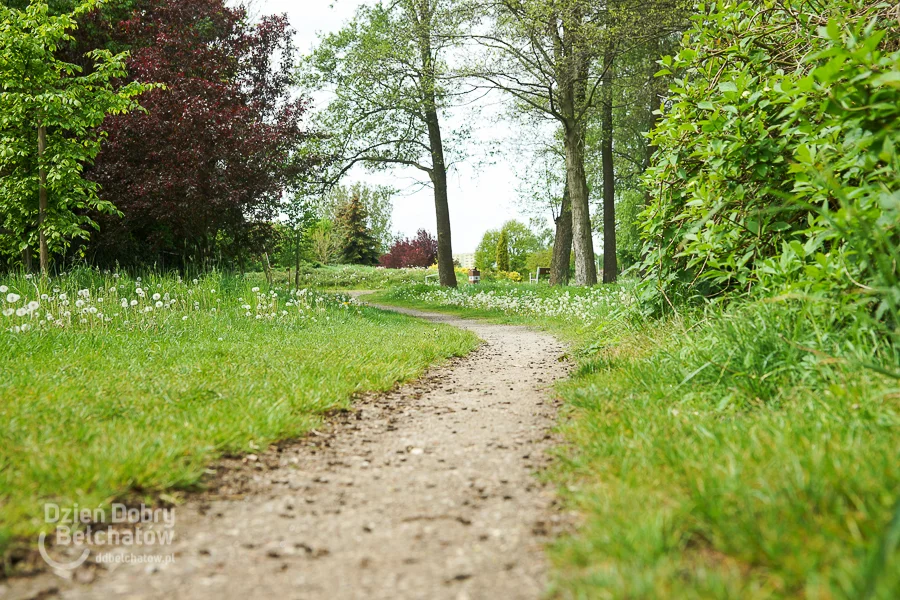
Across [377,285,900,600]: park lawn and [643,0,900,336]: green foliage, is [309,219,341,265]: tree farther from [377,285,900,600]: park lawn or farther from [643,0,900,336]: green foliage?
[377,285,900,600]: park lawn

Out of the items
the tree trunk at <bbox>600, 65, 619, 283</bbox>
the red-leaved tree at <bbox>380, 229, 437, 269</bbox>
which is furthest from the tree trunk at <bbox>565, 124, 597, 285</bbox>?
the red-leaved tree at <bbox>380, 229, 437, 269</bbox>

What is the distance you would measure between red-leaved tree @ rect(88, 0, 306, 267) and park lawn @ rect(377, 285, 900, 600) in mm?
9309

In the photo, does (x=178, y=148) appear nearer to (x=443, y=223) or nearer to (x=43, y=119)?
(x=43, y=119)

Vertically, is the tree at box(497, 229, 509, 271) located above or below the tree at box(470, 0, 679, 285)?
below

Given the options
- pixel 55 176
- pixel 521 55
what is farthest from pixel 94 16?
pixel 521 55

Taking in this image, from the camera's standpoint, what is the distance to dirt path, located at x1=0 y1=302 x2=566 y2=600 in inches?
73.5

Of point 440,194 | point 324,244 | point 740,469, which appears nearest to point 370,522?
point 740,469

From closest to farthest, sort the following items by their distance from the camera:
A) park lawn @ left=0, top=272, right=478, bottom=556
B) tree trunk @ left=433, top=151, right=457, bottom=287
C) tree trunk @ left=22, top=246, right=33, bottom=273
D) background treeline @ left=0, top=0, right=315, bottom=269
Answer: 1. park lawn @ left=0, top=272, right=478, bottom=556
2. tree trunk @ left=22, top=246, right=33, bottom=273
3. background treeline @ left=0, top=0, right=315, bottom=269
4. tree trunk @ left=433, top=151, right=457, bottom=287

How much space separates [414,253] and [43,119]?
3611cm

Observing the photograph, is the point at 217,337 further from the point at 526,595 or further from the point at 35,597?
the point at 526,595

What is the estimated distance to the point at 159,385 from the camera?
13.4ft

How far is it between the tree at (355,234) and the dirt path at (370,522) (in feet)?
138

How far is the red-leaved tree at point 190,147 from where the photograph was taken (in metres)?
10.6

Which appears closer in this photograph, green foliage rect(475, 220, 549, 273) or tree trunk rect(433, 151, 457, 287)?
tree trunk rect(433, 151, 457, 287)
